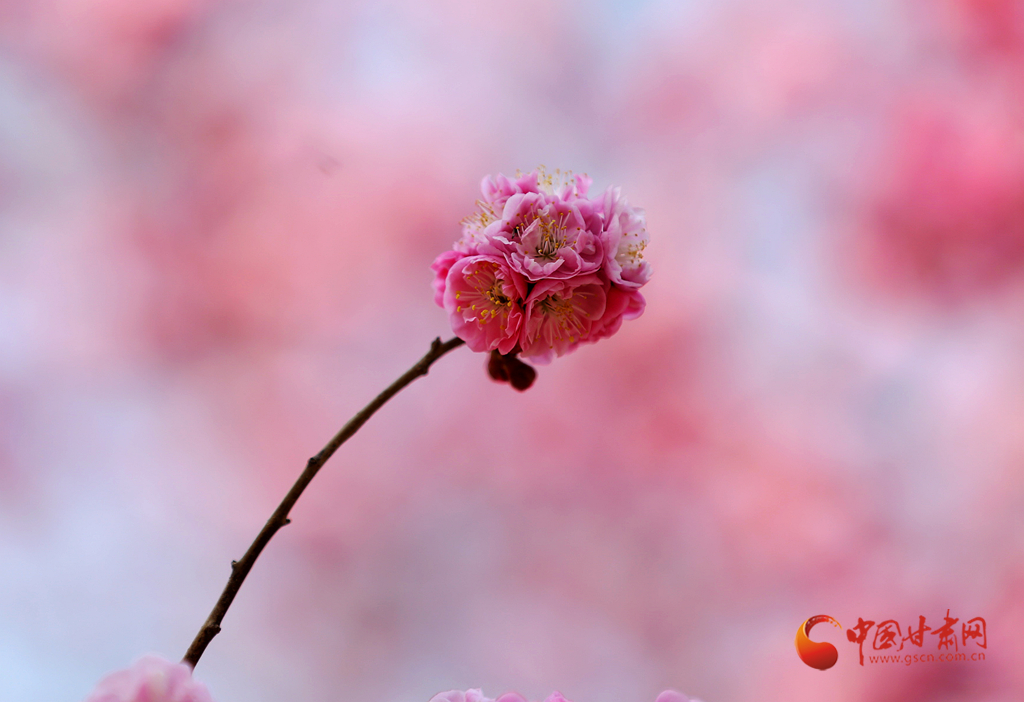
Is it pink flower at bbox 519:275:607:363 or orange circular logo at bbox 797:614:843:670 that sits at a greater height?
orange circular logo at bbox 797:614:843:670

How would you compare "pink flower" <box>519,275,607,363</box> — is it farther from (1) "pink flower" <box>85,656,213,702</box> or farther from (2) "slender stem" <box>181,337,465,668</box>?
(1) "pink flower" <box>85,656,213,702</box>

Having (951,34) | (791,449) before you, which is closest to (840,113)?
(951,34)

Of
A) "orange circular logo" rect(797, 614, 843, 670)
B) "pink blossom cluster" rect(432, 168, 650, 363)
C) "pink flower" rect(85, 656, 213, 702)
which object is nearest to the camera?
"pink flower" rect(85, 656, 213, 702)

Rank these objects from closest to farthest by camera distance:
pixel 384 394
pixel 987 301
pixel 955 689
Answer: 1. pixel 384 394
2. pixel 955 689
3. pixel 987 301

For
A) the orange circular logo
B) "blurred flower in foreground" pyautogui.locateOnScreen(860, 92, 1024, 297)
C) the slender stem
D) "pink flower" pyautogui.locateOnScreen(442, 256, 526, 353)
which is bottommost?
the slender stem

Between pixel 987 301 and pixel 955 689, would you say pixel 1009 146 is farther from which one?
pixel 955 689

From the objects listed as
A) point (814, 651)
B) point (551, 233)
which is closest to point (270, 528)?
point (551, 233)

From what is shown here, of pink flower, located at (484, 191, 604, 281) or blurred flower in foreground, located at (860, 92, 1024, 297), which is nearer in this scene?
pink flower, located at (484, 191, 604, 281)

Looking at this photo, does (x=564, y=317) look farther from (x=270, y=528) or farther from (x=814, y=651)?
(x=814, y=651)

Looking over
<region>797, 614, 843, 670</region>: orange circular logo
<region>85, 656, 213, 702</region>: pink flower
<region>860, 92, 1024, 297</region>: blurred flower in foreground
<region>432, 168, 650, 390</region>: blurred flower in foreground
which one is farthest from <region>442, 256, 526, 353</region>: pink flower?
<region>860, 92, 1024, 297</region>: blurred flower in foreground
